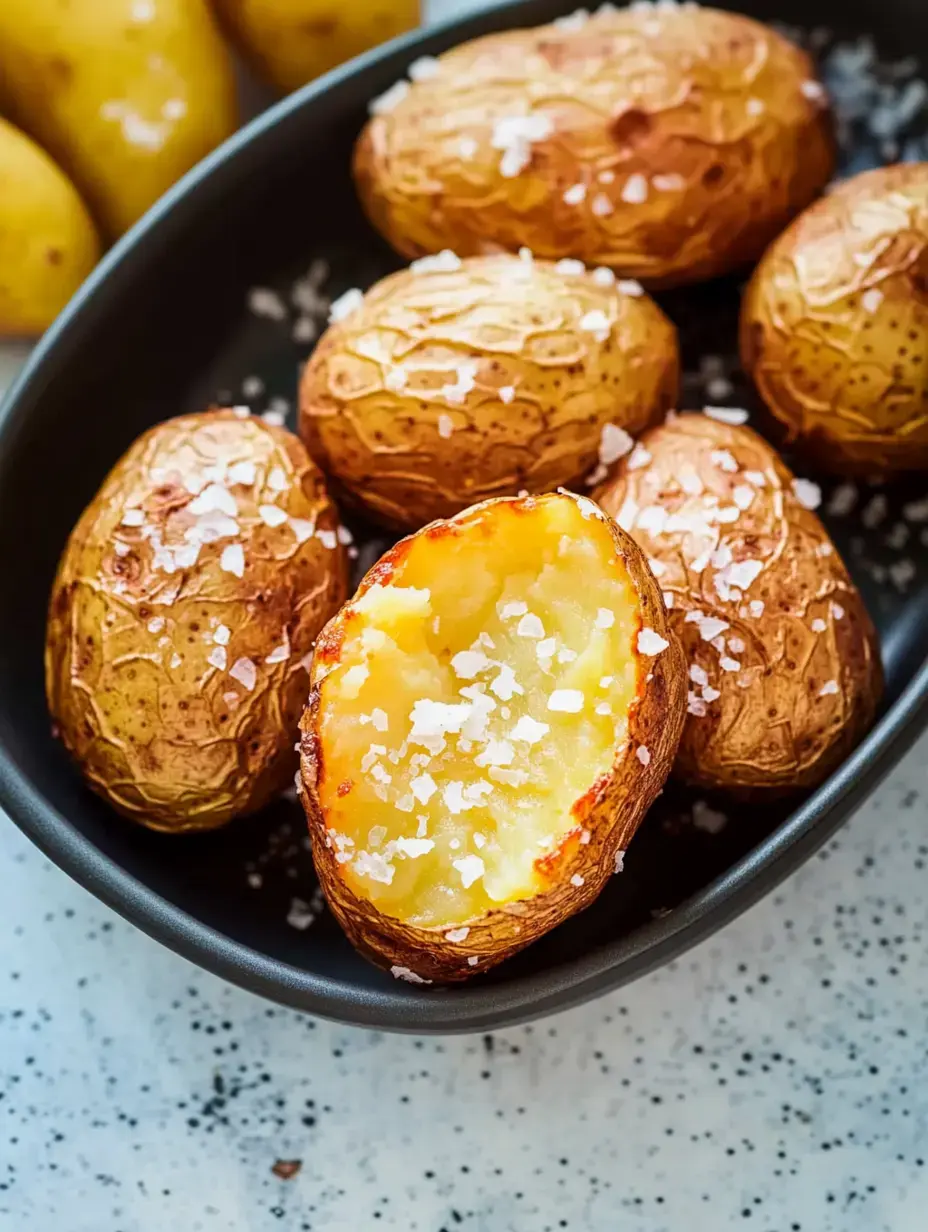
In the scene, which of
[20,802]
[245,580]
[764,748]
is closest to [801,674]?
[764,748]

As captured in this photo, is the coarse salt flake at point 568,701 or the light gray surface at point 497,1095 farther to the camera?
the light gray surface at point 497,1095

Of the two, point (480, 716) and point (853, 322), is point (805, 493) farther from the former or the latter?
point (480, 716)

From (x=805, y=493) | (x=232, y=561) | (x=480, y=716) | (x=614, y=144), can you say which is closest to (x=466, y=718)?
(x=480, y=716)

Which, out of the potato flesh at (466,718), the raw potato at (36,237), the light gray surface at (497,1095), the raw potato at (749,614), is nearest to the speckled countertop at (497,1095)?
the light gray surface at (497,1095)

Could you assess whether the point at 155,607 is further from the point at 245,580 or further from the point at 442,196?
the point at 442,196

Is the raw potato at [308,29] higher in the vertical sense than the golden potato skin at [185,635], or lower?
higher

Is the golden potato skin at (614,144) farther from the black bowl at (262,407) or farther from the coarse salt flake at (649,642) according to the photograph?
the coarse salt flake at (649,642)

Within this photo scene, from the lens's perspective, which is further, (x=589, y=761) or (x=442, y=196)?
(x=442, y=196)

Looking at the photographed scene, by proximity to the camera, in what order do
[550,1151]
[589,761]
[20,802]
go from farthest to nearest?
[550,1151] → [20,802] → [589,761]
